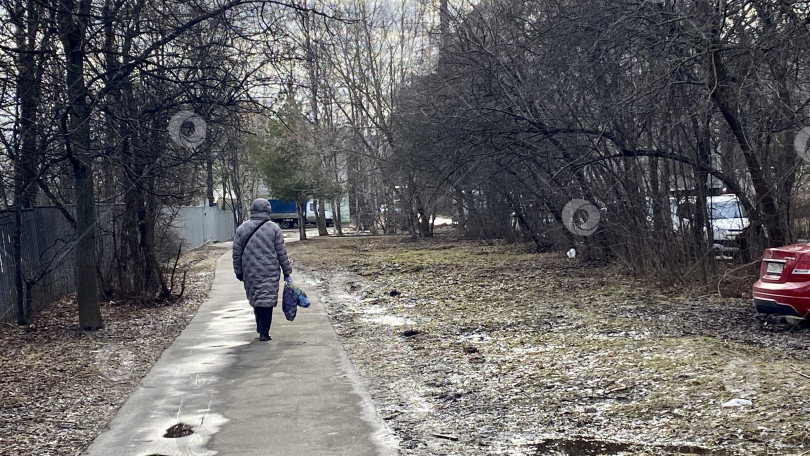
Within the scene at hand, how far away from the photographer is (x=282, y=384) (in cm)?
827

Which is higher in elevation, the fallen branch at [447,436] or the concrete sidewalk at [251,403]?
the concrete sidewalk at [251,403]

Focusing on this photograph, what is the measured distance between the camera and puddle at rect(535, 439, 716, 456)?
5.60 metres

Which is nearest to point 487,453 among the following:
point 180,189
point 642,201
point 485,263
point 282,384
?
point 282,384

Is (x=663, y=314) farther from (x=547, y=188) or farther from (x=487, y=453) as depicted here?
(x=547, y=188)

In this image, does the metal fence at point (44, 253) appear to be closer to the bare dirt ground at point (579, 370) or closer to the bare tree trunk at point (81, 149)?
the bare tree trunk at point (81, 149)
